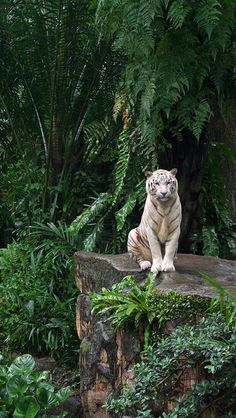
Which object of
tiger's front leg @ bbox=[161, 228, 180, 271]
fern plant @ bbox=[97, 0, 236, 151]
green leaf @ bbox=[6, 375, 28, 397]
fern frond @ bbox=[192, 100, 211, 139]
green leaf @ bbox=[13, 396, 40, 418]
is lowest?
green leaf @ bbox=[13, 396, 40, 418]

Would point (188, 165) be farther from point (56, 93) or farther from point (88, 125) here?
point (56, 93)

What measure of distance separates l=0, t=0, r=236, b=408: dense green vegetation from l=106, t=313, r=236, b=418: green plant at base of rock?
7.64ft

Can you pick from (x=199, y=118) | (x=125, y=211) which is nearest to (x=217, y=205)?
(x=125, y=211)

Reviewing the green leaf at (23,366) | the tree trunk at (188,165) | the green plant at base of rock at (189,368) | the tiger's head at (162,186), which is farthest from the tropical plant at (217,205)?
the green plant at base of rock at (189,368)

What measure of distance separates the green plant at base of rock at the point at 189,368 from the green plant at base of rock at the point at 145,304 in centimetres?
18

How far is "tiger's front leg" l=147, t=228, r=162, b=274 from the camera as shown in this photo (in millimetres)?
5309

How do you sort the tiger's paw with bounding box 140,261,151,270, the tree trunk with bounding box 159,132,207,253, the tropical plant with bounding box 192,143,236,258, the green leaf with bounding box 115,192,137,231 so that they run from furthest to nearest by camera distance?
1. the tropical plant with bounding box 192,143,236,258
2. the green leaf with bounding box 115,192,137,231
3. the tree trunk with bounding box 159,132,207,253
4. the tiger's paw with bounding box 140,261,151,270

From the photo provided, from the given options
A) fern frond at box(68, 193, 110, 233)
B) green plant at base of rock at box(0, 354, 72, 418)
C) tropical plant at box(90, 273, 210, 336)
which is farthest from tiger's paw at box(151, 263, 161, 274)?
fern frond at box(68, 193, 110, 233)

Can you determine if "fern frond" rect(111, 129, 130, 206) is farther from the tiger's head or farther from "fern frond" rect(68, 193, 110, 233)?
the tiger's head

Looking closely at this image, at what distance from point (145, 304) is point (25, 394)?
4.84ft

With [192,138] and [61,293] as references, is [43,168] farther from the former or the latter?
[192,138]

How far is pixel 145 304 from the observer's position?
4711 mm

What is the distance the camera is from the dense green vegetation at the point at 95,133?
19.8ft

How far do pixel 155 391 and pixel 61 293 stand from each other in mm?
3628
